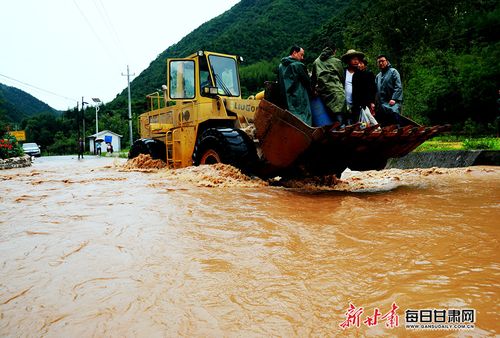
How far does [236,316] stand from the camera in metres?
2.01

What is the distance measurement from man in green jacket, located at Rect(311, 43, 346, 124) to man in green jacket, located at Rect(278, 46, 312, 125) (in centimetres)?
25

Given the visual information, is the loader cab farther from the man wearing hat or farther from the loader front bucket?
the man wearing hat

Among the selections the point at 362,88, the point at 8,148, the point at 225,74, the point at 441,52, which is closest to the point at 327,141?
the point at 362,88

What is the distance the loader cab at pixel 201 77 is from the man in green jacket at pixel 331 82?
2701 mm

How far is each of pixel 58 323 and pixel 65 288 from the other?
1.49 ft

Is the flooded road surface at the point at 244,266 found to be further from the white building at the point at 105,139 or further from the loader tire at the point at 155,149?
the white building at the point at 105,139

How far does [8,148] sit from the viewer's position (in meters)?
17.8

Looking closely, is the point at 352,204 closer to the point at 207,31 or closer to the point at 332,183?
the point at 332,183

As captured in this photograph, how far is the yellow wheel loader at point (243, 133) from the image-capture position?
594cm
